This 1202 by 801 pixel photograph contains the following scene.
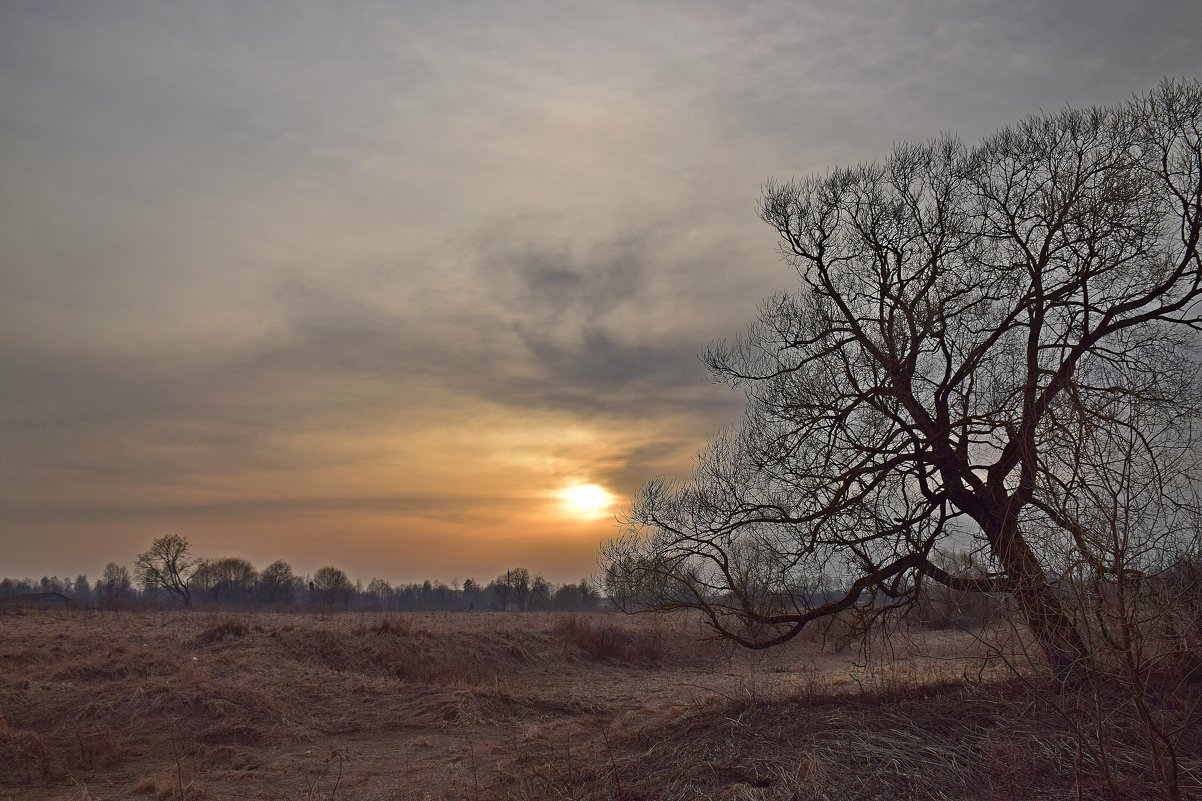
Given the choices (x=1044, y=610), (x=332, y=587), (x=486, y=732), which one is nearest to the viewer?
(x=1044, y=610)

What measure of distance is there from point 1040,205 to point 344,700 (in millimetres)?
15597

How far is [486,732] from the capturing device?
13.8 m

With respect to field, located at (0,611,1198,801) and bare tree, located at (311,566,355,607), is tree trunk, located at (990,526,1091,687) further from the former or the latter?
bare tree, located at (311,566,355,607)

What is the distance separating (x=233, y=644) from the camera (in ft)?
71.3

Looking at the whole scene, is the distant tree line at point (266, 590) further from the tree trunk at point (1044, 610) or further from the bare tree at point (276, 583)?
the tree trunk at point (1044, 610)

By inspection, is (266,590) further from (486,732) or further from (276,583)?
(486,732)

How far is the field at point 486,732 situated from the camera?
305 inches

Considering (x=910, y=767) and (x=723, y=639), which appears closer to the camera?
(x=910, y=767)

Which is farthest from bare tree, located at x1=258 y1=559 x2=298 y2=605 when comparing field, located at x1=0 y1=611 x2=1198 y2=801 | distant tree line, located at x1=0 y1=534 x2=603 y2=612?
field, located at x1=0 y1=611 x2=1198 y2=801

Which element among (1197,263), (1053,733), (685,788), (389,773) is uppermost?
(1197,263)

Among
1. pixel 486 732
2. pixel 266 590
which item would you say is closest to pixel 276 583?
pixel 266 590

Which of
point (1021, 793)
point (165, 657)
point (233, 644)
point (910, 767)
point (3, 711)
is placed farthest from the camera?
point (233, 644)

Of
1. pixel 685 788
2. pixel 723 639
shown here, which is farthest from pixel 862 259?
pixel 685 788

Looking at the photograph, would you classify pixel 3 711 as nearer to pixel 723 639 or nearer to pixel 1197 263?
pixel 723 639
